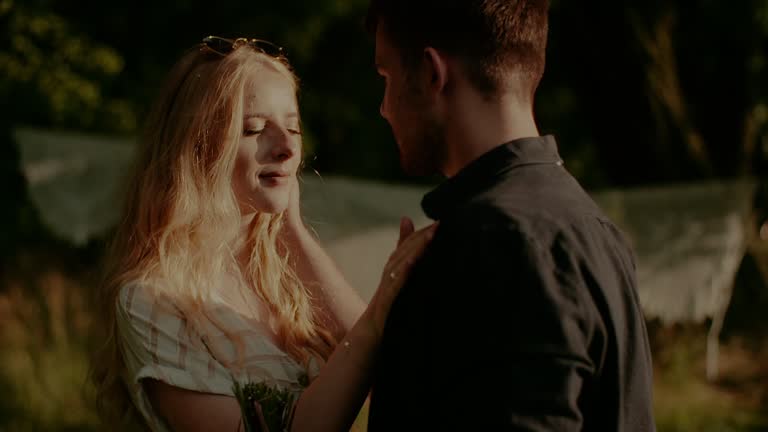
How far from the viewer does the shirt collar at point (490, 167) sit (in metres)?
1.84

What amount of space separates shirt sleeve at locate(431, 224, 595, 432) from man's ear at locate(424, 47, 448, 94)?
1.12 feet

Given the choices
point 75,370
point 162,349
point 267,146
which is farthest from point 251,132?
point 75,370

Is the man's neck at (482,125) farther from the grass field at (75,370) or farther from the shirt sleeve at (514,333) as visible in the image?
the grass field at (75,370)

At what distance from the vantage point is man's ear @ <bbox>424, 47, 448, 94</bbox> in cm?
186

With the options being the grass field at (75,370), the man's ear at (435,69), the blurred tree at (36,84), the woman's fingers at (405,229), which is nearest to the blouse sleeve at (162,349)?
the woman's fingers at (405,229)

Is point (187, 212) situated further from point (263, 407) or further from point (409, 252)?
point (409, 252)

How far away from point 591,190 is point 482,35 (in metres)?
7.48

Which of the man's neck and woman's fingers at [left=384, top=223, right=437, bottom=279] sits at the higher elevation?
the man's neck

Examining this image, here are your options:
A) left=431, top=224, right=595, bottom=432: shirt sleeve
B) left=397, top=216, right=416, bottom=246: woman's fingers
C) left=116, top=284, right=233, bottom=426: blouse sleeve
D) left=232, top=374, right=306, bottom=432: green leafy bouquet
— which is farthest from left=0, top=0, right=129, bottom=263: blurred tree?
left=431, top=224, right=595, bottom=432: shirt sleeve

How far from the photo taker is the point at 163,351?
2.30 m

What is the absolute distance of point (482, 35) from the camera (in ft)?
6.06

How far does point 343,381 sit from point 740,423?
6.46 metres

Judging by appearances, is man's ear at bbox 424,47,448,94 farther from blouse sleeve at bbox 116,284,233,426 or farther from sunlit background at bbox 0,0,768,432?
sunlit background at bbox 0,0,768,432

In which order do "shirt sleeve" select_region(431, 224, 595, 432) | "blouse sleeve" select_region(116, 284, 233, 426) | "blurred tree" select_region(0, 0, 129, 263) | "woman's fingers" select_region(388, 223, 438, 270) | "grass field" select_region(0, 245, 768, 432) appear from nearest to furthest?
"shirt sleeve" select_region(431, 224, 595, 432), "woman's fingers" select_region(388, 223, 438, 270), "blouse sleeve" select_region(116, 284, 233, 426), "grass field" select_region(0, 245, 768, 432), "blurred tree" select_region(0, 0, 129, 263)
